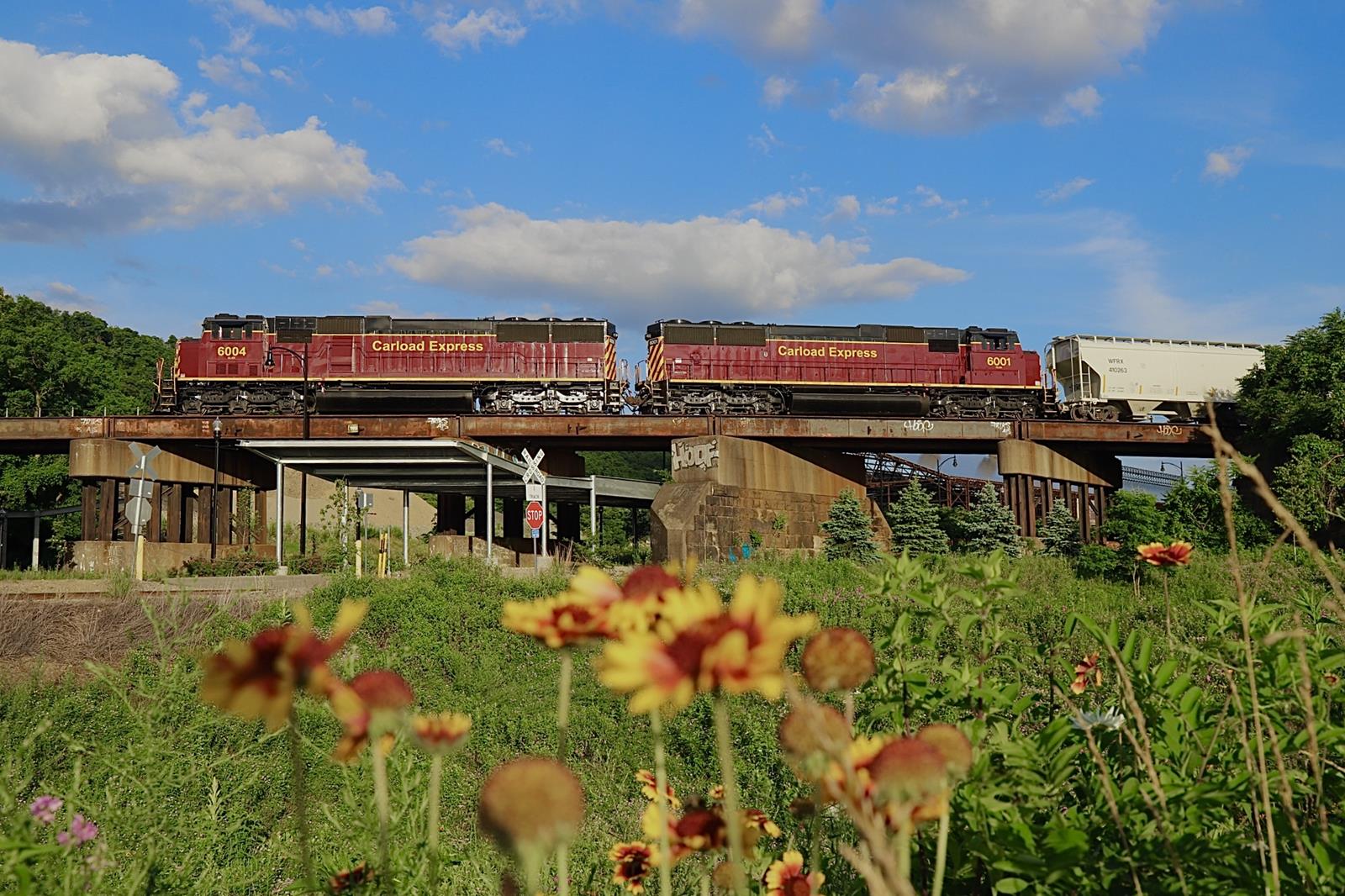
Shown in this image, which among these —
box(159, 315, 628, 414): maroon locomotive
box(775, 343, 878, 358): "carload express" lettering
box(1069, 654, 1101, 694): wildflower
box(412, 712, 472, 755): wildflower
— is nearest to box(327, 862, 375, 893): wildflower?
box(412, 712, 472, 755): wildflower

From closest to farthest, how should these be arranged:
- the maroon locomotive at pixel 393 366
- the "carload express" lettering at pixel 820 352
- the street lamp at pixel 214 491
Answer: the street lamp at pixel 214 491, the maroon locomotive at pixel 393 366, the "carload express" lettering at pixel 820 352

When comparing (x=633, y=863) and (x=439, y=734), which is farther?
(x=633, y=863)

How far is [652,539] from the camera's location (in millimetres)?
26594

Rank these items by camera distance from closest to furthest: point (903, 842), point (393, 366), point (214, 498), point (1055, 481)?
1. point (903, 842)
2. point (214, 498)
3. point (1055, 481)
4. point (393, 366)

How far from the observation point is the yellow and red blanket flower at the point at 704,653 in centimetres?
96

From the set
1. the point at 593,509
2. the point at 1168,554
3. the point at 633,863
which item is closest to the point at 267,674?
the point at 633,863

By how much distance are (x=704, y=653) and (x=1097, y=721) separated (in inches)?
63.4

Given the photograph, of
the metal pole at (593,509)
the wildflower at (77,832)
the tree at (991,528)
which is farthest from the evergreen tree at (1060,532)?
the wildflower at (77,832)

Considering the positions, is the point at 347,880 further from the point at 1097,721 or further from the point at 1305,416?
the point at 1305,416

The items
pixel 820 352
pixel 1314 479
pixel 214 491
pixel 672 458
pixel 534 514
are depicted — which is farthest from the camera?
pixel 820 352

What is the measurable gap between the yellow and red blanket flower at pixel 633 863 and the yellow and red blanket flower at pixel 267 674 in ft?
3.19

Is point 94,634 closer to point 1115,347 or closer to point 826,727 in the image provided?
point 826,727

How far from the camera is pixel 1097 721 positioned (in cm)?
221

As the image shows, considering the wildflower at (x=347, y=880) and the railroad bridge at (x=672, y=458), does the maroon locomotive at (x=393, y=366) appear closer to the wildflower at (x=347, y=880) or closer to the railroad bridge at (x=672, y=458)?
the railroad bridge at (x=672, y=458)
